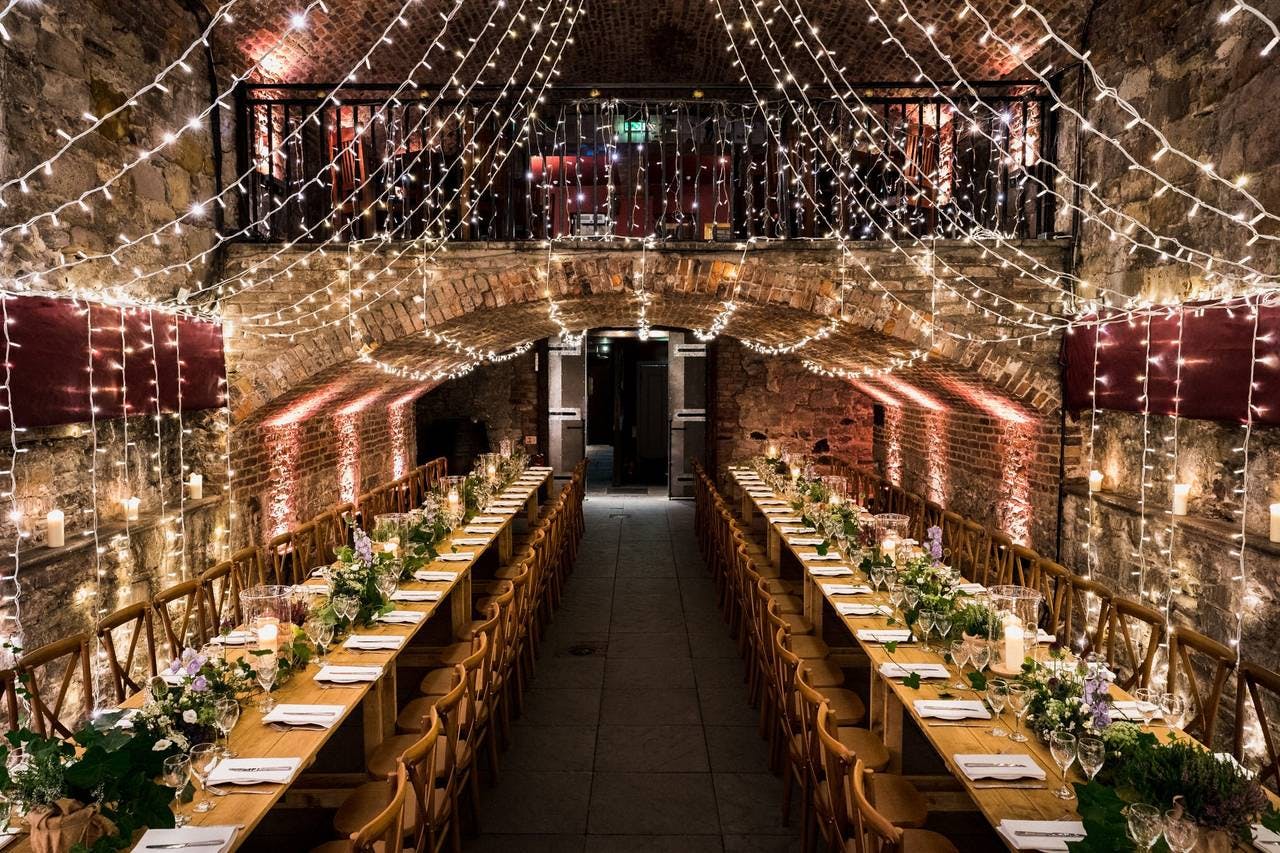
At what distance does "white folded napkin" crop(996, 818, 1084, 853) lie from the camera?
2186 mm

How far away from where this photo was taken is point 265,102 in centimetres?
630

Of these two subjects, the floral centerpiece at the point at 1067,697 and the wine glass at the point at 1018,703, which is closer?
the floral centerpiece at the point at 1067,697

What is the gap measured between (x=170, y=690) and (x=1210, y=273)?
5430 mm

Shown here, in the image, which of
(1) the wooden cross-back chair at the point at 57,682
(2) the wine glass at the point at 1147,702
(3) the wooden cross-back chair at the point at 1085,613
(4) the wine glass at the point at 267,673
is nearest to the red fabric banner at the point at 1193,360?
(3) the wooden cross-back chair at the point at 1085,613

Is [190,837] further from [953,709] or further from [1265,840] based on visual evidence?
[1265,840]

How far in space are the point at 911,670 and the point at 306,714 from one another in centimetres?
243

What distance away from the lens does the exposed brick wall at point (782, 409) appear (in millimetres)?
11625

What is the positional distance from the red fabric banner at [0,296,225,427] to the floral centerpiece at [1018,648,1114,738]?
4754mm

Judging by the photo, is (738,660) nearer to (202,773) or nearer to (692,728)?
(692,728)

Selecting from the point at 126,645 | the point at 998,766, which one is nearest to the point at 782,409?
the point at 126,645

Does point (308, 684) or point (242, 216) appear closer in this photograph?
point (308, 684)

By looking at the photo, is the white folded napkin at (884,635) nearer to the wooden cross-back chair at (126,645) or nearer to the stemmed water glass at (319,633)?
the stemmed water glass at (319,633)

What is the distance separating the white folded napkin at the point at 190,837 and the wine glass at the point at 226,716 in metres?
0.36

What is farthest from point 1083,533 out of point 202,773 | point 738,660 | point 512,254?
point 202,773
